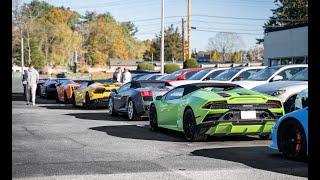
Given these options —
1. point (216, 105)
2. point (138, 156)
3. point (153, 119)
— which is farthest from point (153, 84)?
point (138, 156)

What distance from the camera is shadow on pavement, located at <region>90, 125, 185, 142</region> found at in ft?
31.9

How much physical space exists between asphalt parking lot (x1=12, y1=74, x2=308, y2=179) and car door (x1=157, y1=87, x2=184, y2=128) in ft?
0.92

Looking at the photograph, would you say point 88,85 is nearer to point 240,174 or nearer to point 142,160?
point 142,160

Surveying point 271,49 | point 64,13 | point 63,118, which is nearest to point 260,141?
point 63,118

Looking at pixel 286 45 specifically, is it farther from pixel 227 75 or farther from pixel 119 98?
pixel 119 98

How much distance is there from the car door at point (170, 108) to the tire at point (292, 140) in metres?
3.01

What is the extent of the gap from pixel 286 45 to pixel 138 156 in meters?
28.7

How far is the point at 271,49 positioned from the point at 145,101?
25.6 meters

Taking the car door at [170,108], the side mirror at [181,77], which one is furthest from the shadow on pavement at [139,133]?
the side mirror at [181,77]

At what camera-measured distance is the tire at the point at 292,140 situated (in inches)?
263

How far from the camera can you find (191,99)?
909 cm

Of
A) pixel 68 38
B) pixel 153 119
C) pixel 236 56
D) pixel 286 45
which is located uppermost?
pixel 68 38

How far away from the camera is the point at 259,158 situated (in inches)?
280

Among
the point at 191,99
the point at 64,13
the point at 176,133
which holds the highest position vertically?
the point at 64,13
